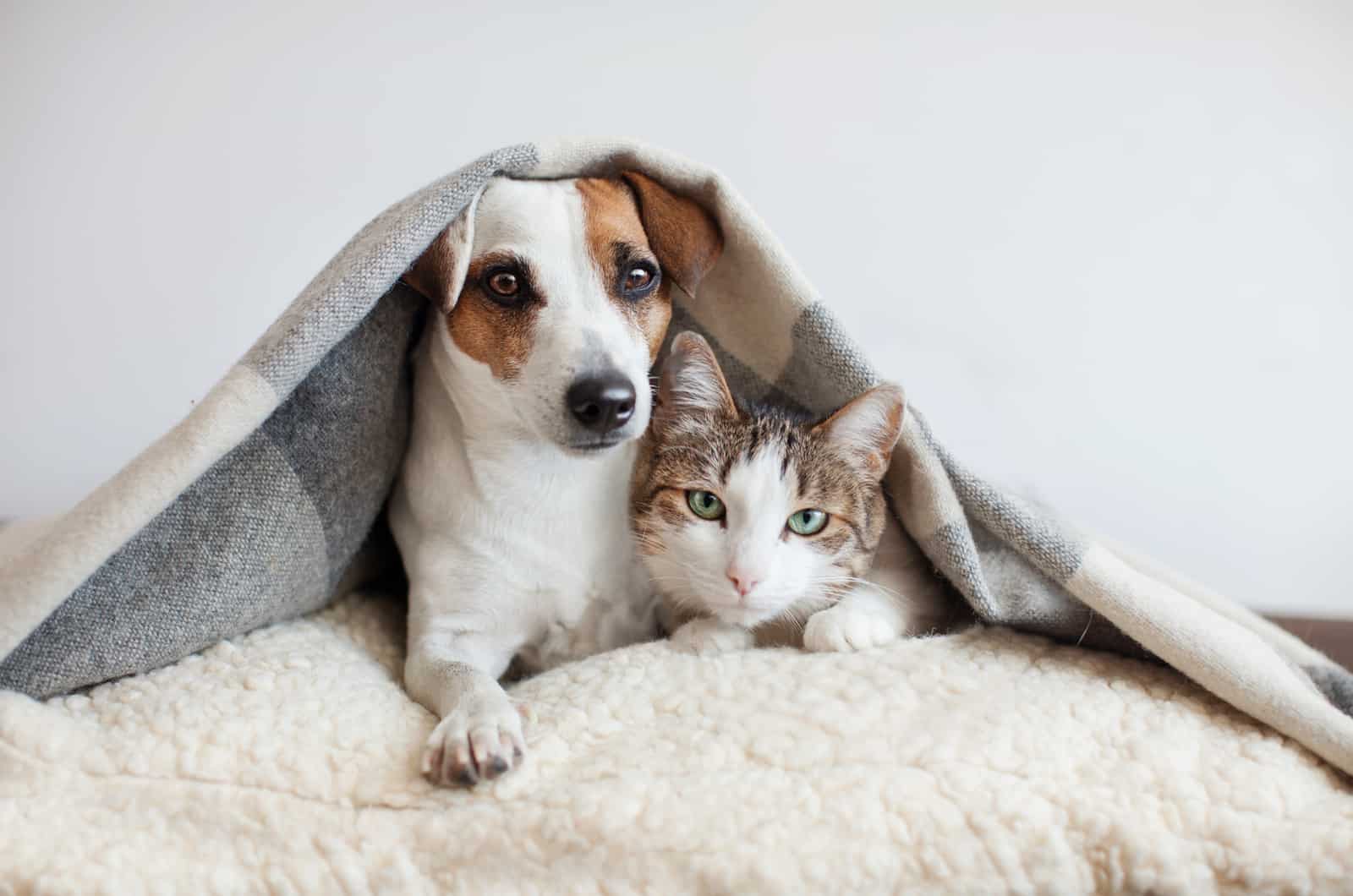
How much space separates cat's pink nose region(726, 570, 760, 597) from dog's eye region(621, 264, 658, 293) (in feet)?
1.24

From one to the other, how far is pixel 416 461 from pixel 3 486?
1312 millimetres

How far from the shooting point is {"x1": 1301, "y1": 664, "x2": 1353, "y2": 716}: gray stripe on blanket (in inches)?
50.3

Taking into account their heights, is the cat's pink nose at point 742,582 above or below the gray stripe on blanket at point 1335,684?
above

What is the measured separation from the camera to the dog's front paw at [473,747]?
0.94 m

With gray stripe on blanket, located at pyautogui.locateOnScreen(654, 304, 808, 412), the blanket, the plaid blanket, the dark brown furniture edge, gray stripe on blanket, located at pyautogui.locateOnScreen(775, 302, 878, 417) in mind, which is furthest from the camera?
the dark brown furniture edge

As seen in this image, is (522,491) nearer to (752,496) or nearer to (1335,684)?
(752,496)

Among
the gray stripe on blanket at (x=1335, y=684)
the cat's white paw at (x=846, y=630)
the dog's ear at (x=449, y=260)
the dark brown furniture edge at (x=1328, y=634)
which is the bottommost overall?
the dark brown furniture edge at (x=1328, y=634)

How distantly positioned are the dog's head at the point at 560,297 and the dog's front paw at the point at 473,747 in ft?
1.06

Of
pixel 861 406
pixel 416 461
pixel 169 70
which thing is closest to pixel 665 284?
pixel 861 406

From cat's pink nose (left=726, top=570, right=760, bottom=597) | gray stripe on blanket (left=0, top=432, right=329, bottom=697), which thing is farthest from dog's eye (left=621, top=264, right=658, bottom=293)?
gray stripe on blanket (left=0, top=432, right=329, bottom=697)

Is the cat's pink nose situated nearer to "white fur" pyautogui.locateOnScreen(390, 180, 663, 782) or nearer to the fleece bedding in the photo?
the fleece bedding

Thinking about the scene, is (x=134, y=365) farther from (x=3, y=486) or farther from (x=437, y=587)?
(x=437, y=587)

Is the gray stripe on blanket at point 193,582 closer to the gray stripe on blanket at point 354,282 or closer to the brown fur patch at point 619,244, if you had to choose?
the gray stripe on blanket at point 354,282

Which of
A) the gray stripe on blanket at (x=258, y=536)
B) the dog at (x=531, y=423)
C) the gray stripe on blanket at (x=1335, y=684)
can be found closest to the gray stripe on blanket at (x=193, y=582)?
the gray stripe on blanket at (x=258, y=536)
